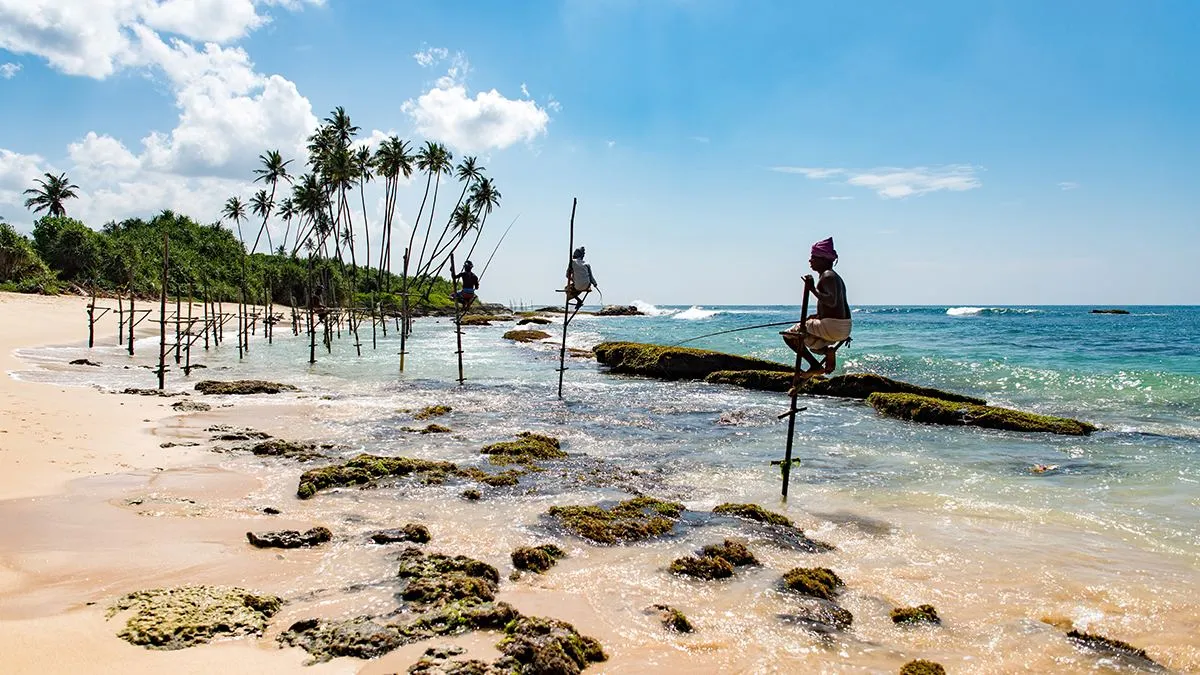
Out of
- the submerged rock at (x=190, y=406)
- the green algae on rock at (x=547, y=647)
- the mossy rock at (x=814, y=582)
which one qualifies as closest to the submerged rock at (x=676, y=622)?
the green algae on rock at (x=547, y=647)

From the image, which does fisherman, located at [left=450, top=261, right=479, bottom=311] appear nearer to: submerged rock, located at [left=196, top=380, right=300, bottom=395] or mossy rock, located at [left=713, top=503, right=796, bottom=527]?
submerged rock, located at [left=196, top=380, right=300, bottom=395]

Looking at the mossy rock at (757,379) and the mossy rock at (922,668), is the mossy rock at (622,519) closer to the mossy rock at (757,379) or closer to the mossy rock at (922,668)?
the mossy rock at (922,668)

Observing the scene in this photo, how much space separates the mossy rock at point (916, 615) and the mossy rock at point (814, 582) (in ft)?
1.85

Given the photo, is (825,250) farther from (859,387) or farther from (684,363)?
(684,363)

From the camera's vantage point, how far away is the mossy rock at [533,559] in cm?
619

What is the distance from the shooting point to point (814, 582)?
19.3ft

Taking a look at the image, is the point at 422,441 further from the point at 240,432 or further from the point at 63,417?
the point at 63,417

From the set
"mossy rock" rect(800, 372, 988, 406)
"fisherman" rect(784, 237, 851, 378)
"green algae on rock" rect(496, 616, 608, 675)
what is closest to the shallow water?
"green algae on rock" rect(496, 616, 608, 675)

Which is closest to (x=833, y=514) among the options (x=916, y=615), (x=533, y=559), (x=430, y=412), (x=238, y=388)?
(x=916, y=615)

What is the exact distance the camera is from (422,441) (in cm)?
1236

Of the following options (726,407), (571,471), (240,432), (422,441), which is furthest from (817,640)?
(726,407)

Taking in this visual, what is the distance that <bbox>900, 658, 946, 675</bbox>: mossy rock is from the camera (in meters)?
4.43

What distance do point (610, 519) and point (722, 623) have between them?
2.60 metres

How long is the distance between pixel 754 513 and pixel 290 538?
5.28 meters
